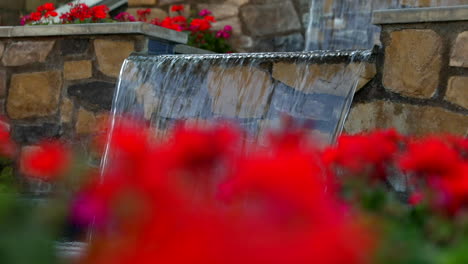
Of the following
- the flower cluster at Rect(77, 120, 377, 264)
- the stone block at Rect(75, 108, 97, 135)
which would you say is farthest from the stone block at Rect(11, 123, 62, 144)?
the flower cluster at Rect(77, 120, 377, 264)

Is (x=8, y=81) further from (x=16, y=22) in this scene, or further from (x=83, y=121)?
(x=16, y=22)

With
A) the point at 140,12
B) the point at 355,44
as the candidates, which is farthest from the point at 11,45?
the point at 355,44

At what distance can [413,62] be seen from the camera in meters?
2.73

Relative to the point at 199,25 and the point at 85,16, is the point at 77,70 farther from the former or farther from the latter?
the point at 199,25

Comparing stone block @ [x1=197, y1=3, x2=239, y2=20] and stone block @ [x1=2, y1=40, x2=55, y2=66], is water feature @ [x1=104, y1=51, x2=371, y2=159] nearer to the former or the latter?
stone block @ [x1=2, y1=40, x2=55, y2=66]

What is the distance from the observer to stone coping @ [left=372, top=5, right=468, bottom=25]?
2596 millimetres

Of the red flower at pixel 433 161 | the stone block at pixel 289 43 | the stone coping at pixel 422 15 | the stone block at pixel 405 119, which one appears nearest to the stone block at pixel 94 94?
the stone block at pixel 405 119

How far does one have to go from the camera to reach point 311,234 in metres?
0.40

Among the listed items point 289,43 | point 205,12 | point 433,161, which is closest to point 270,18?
point 289,43

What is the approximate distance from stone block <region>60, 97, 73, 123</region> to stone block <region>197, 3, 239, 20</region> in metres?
2.18

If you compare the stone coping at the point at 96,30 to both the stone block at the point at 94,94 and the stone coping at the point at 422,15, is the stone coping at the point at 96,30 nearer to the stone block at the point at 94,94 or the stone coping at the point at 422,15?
the stone block at the point at 94,94

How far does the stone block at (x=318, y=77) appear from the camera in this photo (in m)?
2.89

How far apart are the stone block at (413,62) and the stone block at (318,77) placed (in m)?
0.15

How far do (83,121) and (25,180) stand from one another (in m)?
0.48
